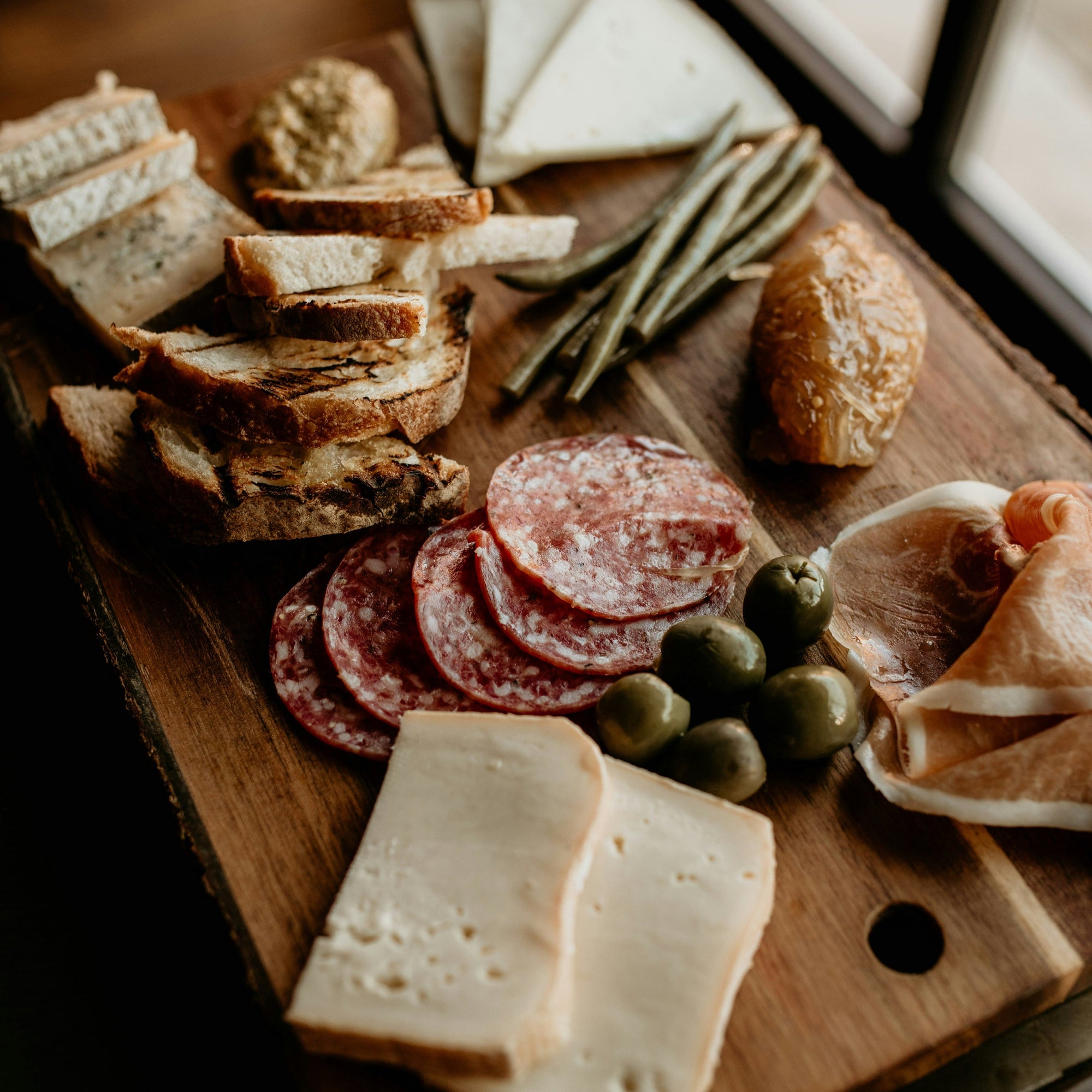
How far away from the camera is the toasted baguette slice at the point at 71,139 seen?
3.35m

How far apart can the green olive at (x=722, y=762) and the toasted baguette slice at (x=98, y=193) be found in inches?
103

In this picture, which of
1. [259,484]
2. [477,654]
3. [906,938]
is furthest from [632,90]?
[906,938]

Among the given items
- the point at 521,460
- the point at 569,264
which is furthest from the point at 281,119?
the point at 521,460

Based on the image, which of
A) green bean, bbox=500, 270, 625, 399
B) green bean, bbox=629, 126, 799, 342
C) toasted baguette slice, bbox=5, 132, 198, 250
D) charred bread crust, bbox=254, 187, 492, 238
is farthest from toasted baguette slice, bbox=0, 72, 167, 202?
green bean, bbox=629, 126, 799, 342

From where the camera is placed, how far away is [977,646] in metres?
2.36

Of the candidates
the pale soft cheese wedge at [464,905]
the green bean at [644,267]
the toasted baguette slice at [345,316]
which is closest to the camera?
the pale soft cheese wedge at [464,905]

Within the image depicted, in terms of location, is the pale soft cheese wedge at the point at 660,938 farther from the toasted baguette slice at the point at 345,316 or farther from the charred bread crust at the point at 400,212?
the charred bread crust at the point at 400,212

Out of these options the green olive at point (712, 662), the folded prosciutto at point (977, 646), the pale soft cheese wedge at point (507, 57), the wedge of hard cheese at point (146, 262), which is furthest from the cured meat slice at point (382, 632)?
the pale soft cheese wedge at point (507, 57)

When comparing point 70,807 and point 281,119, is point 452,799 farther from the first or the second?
point 281,119

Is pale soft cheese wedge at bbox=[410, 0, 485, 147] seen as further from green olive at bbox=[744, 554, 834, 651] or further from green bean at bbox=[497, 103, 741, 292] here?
green olive at bbox=[744, 554, 834, 651]

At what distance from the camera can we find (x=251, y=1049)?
8.04ft

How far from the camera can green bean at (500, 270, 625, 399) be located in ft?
10.5

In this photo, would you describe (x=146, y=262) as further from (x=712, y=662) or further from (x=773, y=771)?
(x=773, y=771)

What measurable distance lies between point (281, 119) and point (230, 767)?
256 centimetres
